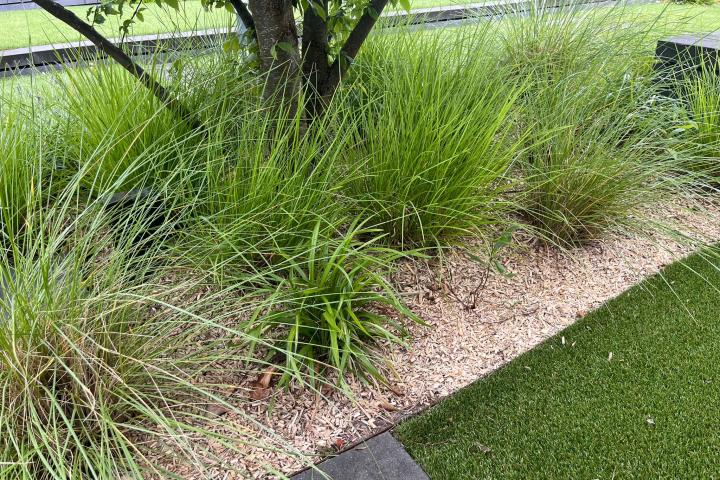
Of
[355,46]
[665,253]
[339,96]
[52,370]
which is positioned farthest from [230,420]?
[665,253]

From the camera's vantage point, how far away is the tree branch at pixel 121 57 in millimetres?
2080

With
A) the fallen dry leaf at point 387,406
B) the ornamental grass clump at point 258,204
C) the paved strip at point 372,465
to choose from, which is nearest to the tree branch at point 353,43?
the ornamental grass clump at point 258,204

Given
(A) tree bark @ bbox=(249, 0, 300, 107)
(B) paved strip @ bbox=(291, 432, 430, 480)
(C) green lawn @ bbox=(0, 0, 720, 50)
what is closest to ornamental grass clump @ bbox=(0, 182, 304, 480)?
(B) paved strip @ bbox=(291, 432, 430, 480)

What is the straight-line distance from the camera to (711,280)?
2328 millimetres

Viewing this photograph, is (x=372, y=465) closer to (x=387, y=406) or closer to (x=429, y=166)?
(x=387, y=406)

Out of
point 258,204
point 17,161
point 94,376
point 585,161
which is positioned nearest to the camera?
point 94,376

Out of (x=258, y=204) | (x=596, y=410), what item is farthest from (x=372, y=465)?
(x=258, y=204)

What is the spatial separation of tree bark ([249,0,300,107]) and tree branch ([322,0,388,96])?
0.66 feet

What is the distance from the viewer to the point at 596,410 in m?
1.68

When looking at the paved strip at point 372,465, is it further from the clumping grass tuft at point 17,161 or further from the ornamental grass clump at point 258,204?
the clumping grass tuft at point 17,161

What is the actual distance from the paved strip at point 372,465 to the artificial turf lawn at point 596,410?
0.13ft

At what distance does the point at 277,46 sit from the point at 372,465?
5.15 feet

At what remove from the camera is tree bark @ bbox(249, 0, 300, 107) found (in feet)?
7.14

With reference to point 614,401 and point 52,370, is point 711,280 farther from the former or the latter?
point 52,370
